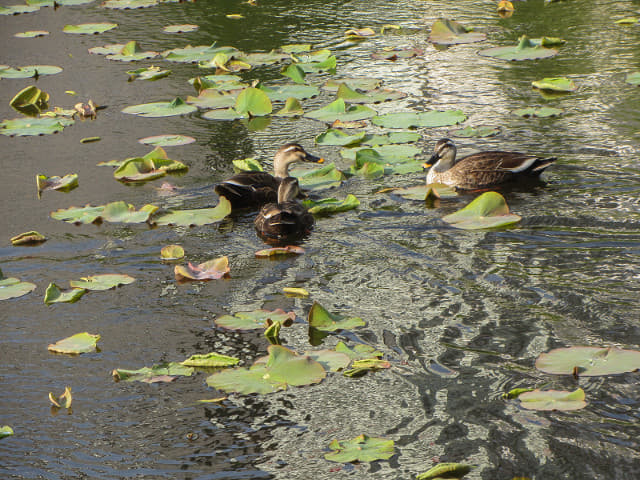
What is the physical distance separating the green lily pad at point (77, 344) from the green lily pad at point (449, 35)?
326 inches

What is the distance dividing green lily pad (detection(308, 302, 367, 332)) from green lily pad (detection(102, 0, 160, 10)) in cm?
1143

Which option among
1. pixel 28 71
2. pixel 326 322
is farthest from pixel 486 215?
pixel 28 71

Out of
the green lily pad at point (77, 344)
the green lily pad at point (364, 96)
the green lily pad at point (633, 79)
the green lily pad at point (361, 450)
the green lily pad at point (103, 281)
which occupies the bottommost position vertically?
the green lily pad at point (103, 281)

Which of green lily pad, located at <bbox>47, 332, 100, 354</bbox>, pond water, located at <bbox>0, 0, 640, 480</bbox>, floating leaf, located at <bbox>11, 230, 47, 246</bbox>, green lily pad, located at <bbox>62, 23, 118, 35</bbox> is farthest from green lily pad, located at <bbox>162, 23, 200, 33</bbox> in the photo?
green lily pad, located at <bbox>47, 332, 100, 354</bbox>

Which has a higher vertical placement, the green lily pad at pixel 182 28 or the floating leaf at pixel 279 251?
the green lily pad at pixel 182 28

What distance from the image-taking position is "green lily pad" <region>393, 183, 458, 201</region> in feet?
25.5

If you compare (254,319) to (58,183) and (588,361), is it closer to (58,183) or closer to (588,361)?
(588,361)

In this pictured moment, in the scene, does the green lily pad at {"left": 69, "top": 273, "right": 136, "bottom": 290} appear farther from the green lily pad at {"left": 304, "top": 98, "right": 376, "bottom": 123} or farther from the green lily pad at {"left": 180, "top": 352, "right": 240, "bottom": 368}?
the green lily pad at {"left": 304, "top": 98, "right": 376, "bottom": 123}

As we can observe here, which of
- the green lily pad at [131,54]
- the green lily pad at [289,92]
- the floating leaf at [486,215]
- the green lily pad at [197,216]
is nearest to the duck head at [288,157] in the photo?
the green lily pad at [197,216]

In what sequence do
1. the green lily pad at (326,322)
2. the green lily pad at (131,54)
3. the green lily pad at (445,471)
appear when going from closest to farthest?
the green lily pad at (445,471), the green lily pad at (326,322), the green lily pad at (131,54)

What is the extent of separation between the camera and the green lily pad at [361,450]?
4.22 m

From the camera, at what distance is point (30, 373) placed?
527 centimetres

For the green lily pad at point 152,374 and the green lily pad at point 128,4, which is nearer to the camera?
the green lily pad at point 152,374

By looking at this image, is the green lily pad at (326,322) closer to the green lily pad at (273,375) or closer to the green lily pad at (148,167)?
the green lily pad at (273,375)
